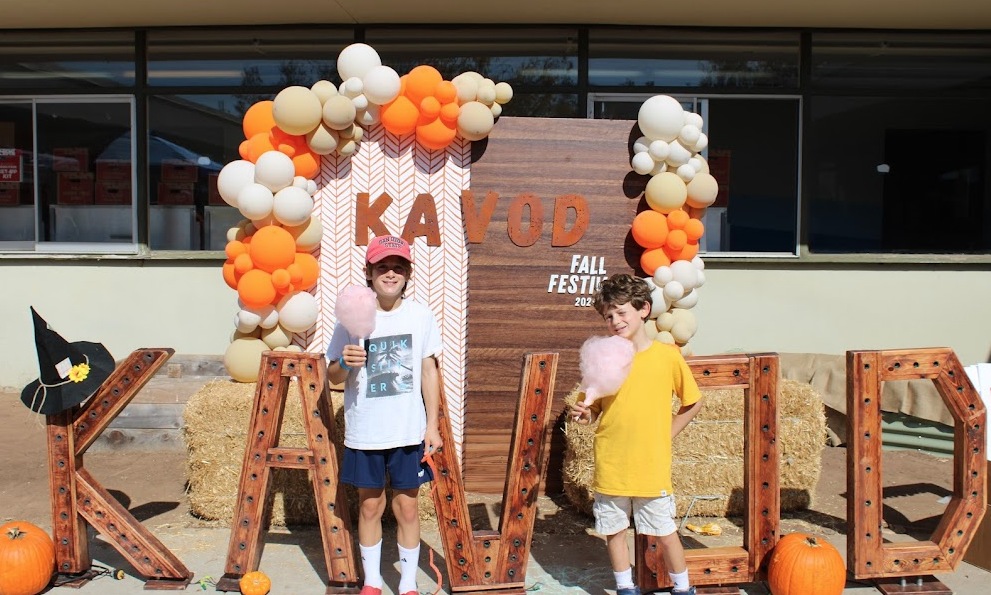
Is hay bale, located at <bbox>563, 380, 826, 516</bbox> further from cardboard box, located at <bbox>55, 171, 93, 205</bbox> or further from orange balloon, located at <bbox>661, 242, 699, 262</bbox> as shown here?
cardboard box, located at <bbox>55, 171, 93, 205</bbox>

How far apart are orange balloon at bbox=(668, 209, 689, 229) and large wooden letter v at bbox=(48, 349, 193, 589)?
2.91 metres

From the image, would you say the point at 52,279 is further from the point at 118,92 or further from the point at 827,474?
the point at 827,474

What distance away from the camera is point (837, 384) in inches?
257

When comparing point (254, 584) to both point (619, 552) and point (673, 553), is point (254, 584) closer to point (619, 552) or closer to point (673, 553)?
point (619, 552)

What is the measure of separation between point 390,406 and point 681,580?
1.41 meters

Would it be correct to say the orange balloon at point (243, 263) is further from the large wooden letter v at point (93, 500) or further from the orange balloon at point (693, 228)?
the orange balloon at point (693, 228)

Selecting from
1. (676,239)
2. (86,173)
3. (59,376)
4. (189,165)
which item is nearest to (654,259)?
(676,239)

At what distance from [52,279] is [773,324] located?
6.88 meters

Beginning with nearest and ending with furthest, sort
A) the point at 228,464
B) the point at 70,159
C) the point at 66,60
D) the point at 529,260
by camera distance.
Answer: the point at 228,464 < the point at 529,260 < the point at 66,60 < the point at 70,159

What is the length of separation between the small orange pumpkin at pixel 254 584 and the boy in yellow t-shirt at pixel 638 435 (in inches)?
59.4

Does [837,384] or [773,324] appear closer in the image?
[837,384]

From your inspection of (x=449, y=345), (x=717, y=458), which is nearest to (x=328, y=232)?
(x=449, y=345)

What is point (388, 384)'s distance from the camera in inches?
137

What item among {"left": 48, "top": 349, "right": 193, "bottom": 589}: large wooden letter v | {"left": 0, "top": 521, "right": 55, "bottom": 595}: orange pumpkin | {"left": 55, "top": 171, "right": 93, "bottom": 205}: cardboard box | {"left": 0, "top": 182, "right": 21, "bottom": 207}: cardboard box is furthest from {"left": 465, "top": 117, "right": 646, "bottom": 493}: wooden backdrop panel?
{"left": 0, "top": 182, "right": 21, "bottom": 207}: cardboard box
